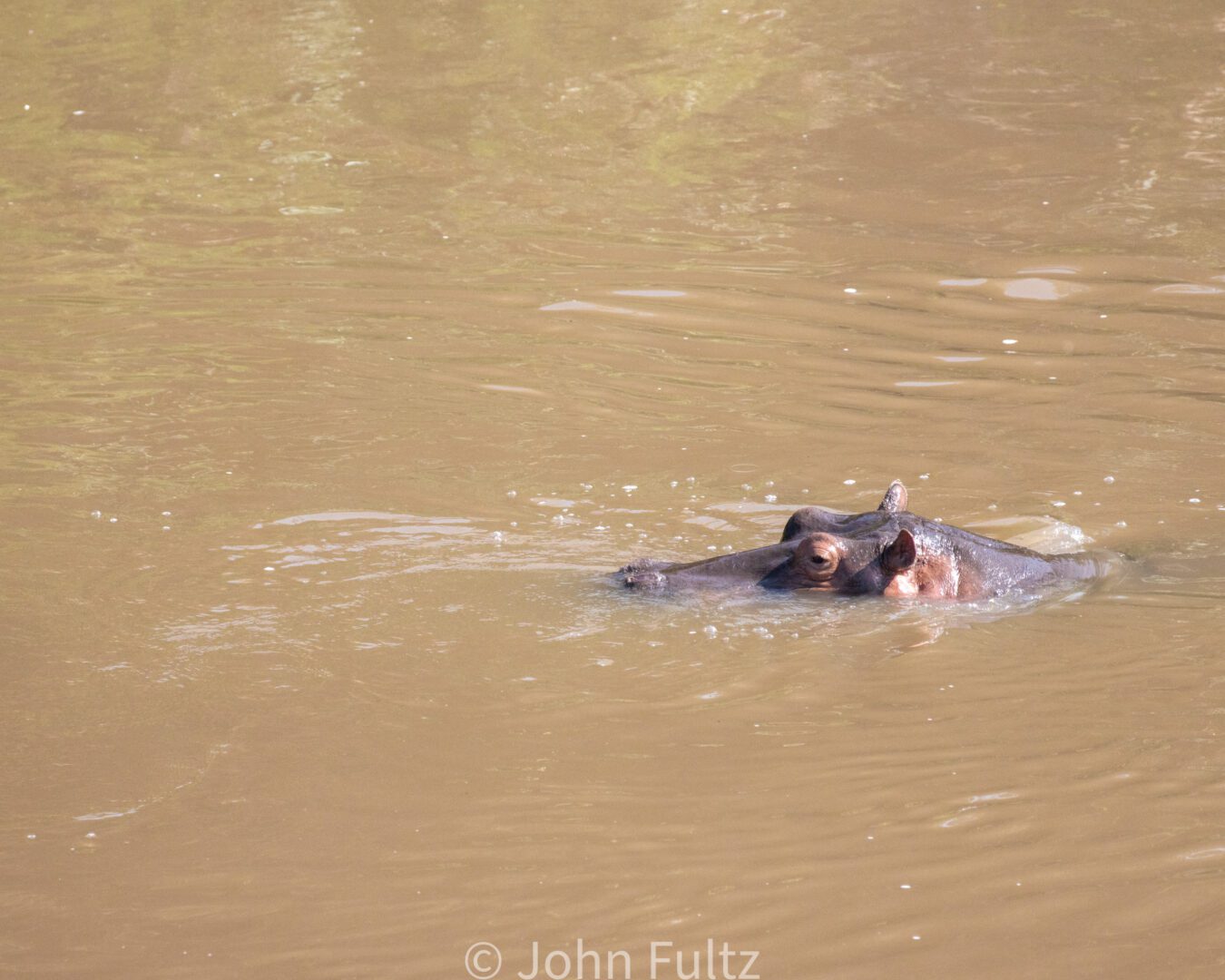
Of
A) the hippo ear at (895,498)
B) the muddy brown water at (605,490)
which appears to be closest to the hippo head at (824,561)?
the hippo ear at (895,498)

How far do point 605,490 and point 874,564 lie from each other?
6.87ft

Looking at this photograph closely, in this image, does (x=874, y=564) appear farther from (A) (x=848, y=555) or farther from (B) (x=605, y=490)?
(B) (x=605, y=490)

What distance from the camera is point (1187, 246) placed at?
11.4m

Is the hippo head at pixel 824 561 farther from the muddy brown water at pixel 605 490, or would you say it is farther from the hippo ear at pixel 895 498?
the muddy brown water at pixel 605 490

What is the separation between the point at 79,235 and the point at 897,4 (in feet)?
30.4

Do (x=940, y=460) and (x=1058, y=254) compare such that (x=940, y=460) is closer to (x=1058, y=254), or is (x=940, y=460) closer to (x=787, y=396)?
(x=787, y=396)

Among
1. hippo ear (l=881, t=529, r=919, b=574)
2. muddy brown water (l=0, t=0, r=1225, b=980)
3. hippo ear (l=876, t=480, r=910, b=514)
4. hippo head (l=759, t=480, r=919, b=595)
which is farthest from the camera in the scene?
hippo ear (l=876, t=480, r=910, b=514)

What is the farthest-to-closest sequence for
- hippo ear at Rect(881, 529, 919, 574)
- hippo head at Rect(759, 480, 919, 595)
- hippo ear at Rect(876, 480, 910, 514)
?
hippo ear at Rect(876, 480, 910, 514) < hippo head at Rect(759, 480, 919, 595) < hippo ear at Rect(881, 529, 919, 574)

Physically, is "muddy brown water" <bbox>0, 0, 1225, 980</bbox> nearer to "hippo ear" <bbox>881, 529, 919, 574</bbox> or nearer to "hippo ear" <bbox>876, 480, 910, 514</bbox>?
"hippo ear" <bbox>881, 529, 919, 574</bbox>

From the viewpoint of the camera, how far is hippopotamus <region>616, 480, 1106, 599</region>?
242 inches

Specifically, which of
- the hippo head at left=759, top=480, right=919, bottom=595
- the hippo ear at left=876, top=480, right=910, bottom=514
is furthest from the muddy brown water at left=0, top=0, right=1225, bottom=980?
the hippo ear at left=876, top=480, right=910, bottom=514

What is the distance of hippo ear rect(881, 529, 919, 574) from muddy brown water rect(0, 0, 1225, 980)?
7.5 inches

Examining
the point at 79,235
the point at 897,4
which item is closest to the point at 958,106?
the point at 897,4

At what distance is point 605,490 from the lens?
312 inches
